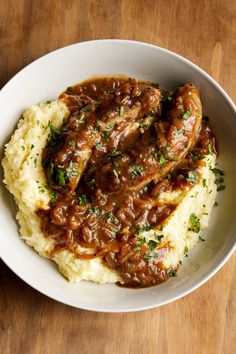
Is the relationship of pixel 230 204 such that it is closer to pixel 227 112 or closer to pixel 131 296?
pixel 227 112

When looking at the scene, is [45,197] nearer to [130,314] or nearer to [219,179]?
[130,314]

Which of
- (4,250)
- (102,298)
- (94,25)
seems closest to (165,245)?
(102,298)

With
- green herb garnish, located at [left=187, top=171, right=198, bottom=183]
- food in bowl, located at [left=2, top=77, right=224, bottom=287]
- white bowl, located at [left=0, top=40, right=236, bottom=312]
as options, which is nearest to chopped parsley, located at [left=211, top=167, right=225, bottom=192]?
white bowl, located at [left=0, top=40, right=236, bottom=312]

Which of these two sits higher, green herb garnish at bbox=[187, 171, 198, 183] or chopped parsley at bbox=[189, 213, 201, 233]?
green herb garnish at bbox=[187, 171, 198, 183]

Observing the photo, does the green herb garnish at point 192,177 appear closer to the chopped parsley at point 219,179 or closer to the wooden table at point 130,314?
the chopped parsley at point 219,179

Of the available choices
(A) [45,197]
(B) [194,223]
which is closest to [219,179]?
(B) [194,223]

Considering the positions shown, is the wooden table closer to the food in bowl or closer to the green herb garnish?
the food in bowl
